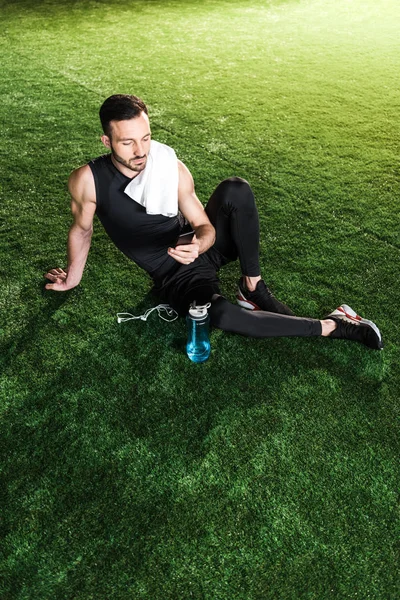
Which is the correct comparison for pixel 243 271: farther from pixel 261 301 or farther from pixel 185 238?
pixel 185 238

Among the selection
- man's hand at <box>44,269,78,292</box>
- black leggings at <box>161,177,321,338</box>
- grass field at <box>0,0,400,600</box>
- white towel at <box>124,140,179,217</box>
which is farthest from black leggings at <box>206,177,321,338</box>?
man's hand at <box>44,269,78,292</box>

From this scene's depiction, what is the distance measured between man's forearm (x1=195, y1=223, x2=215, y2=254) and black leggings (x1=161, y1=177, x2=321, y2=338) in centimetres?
9

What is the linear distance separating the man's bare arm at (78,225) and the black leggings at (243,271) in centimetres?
38

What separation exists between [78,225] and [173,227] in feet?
1.24

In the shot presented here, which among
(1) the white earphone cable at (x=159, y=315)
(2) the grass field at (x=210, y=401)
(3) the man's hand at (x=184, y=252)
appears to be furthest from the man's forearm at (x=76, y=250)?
(3) the man's hand at (x=184, y=252)

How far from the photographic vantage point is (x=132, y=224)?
2145mm

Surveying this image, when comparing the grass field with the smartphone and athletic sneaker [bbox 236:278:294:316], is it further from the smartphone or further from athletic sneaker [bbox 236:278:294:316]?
the smartphone

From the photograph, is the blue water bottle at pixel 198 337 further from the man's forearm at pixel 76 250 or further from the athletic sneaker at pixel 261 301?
the man's forearm at pixel 76 250

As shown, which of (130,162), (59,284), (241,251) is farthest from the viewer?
(59,284)

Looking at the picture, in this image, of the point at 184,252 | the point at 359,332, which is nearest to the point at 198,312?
the point at 184,252

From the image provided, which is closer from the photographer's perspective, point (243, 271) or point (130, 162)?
point (130, 162)

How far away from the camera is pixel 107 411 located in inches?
76.2

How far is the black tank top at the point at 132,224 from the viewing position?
2.06 metres

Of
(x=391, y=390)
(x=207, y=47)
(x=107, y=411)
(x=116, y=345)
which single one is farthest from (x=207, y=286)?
(x=207, y=47)
